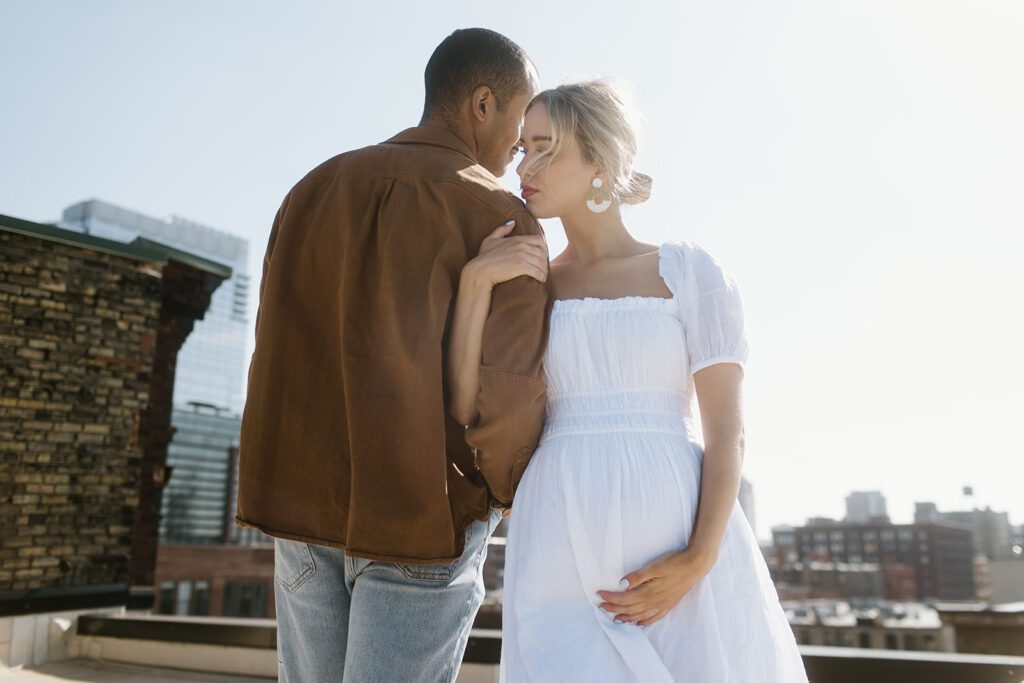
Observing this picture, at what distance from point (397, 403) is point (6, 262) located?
7.36 meters

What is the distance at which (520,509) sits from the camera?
1.72 meters

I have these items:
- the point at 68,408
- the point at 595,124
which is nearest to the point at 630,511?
the point at 595,124

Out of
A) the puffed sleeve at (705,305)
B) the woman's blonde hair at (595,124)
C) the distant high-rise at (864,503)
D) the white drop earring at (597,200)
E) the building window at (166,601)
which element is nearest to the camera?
the puffed sleeve at (705,305)

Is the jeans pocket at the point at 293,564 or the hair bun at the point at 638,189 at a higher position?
the hair bun at the point at 638,189

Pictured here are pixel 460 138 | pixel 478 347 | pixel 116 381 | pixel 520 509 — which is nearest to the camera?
pixel 478 347

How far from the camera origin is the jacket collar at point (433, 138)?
1.77 m

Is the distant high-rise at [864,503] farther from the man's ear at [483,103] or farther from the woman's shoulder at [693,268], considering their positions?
the man's ear at [483,103]

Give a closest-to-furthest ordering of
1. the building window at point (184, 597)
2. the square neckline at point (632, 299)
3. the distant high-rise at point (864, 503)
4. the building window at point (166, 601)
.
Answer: the square neckline at point (632, 299) < the building window at point (166, 601) < the building window at point (184, 597) < the distant high-rise at point (864, 503)

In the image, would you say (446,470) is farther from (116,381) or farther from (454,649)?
(116,381)

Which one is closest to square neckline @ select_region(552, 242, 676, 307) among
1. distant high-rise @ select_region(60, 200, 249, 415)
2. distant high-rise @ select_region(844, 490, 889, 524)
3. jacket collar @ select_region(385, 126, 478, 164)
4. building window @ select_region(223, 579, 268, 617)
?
jacket collar @ select_region(385, 126, 478, 164)

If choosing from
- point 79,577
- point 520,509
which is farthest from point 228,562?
point 520,509

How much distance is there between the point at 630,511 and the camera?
1649 millimetres

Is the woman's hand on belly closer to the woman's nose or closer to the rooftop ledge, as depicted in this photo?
the woman's nose

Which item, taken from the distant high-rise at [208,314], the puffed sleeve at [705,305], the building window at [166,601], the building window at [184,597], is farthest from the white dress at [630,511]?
the distant high-rise at [208,314]
